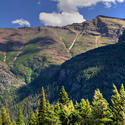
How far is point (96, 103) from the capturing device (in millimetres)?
31250

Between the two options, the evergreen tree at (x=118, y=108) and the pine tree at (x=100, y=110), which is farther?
the pine tree at (x=100, y=110)

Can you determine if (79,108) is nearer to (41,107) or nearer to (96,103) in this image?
(96,103)

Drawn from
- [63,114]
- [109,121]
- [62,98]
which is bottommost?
[109,121]

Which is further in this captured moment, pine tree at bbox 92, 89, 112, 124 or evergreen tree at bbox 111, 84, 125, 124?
pine tree at bbox 92, 89, 112, 124

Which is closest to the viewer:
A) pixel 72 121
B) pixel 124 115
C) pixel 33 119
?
pixel 124 115

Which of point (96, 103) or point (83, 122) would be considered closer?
point (96, 103)

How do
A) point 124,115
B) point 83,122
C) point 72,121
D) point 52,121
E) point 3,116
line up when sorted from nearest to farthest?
1. point 124,115
2. point 83,122
3. point 72,121
4. point 52,121
5. point 3,116

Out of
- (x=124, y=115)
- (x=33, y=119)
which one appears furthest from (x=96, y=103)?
(x=33, y=119)

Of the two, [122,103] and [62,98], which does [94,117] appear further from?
[62,98]

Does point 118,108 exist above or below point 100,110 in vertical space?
below

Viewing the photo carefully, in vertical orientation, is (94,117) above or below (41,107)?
below

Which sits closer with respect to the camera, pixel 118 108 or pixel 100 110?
pixel 118 108

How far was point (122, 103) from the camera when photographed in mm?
30422

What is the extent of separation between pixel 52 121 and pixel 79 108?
9.68 metres
